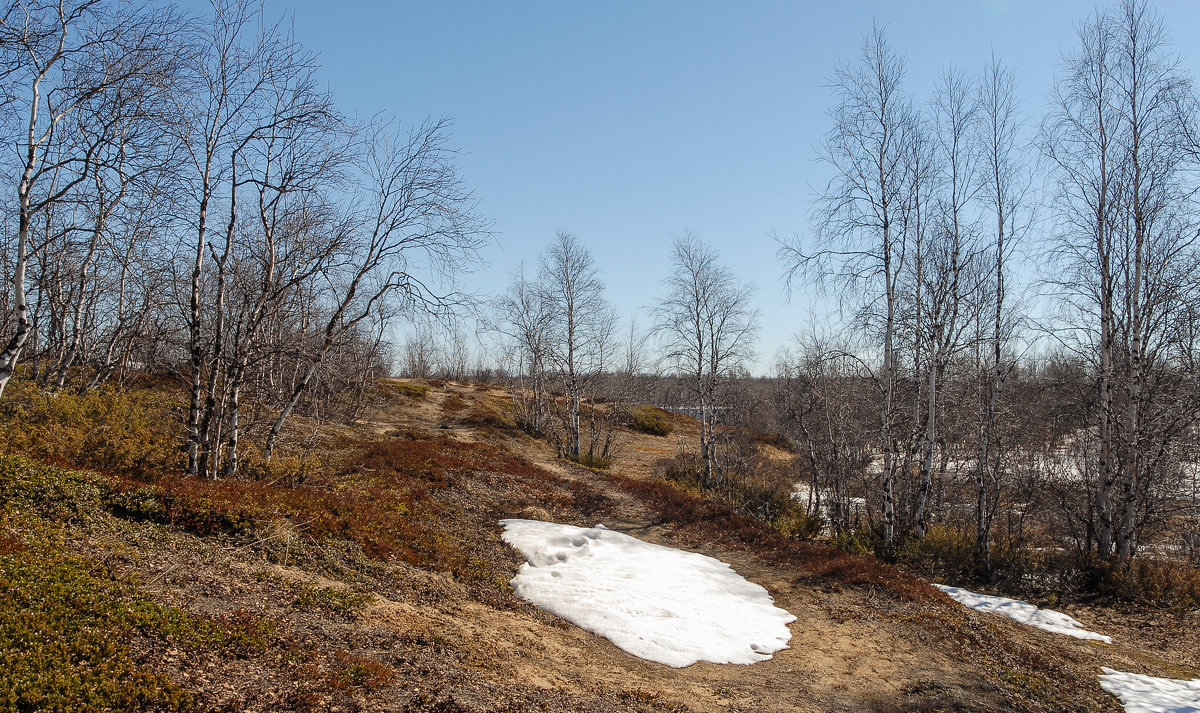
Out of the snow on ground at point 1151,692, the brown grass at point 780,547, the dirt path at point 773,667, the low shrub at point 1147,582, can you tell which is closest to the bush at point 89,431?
the dirt path at point 773,667

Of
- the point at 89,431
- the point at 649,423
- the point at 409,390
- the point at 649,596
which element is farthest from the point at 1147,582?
the point at 409,390

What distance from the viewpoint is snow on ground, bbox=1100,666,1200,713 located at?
6468 mm

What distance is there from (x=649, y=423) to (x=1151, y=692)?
1354 inches

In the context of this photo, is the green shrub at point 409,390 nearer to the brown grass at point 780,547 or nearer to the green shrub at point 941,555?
the brown grass at point 780,547

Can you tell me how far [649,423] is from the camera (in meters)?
41.1

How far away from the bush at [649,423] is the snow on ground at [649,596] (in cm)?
2757

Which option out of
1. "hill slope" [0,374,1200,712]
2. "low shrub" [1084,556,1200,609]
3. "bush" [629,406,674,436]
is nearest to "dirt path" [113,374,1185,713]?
"hill slope" [0,374,1200,712]

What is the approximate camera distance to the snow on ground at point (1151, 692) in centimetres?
647

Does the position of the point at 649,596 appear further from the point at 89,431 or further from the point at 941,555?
the point at 89,431

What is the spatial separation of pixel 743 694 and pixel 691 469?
1666 cm

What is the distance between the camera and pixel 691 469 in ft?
74.2

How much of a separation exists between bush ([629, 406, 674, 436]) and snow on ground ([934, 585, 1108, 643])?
28.6 metres

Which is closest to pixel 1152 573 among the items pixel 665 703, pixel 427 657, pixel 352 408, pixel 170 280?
pixel 665 703

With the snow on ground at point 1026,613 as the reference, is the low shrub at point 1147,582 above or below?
above
